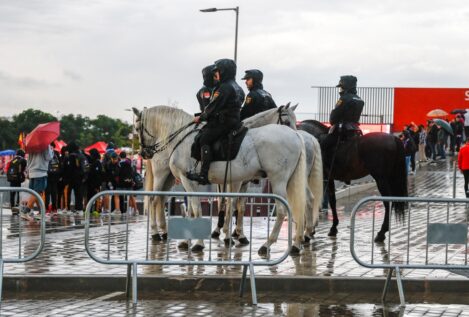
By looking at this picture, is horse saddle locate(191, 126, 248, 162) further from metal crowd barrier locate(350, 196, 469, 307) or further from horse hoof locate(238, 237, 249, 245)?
metal crowd barrier locate(350, 196, 469, 307)

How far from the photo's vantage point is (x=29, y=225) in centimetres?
2016

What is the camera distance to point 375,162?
1731cm

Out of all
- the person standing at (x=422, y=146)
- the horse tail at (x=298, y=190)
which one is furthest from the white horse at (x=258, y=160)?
the person standing at (x=422, y=146)

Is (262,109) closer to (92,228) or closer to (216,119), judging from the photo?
(216,119)

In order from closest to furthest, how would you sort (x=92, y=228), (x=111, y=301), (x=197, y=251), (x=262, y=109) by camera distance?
(x=111, y=301) → (x=197, y=251) → (x=262, y=109) → (x=92, y=228)

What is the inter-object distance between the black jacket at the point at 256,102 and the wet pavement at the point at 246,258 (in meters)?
2.10

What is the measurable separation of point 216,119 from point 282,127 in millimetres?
952

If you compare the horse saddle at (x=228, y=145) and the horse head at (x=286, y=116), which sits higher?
the horse head at (x=286, y=116)

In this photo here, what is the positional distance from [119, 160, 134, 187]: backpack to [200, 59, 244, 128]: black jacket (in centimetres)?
1161

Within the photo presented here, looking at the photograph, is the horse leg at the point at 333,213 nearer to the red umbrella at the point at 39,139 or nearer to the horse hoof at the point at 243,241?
the horse hoof at the point at 243,241

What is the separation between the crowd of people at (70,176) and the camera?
23.5m

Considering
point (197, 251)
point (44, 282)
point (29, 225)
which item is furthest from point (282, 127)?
point (29, 225)

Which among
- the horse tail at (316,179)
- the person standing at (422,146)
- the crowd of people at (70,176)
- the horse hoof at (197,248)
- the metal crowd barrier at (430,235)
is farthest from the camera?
the person standing at (422,146)

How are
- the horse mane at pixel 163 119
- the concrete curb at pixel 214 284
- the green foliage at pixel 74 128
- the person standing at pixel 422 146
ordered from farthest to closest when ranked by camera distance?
the green foliage at pixel 74 128 → the person standing at pixel 422 146 → the horse mane at pixel 163 119 → the concrete curb at pixel 214 284
